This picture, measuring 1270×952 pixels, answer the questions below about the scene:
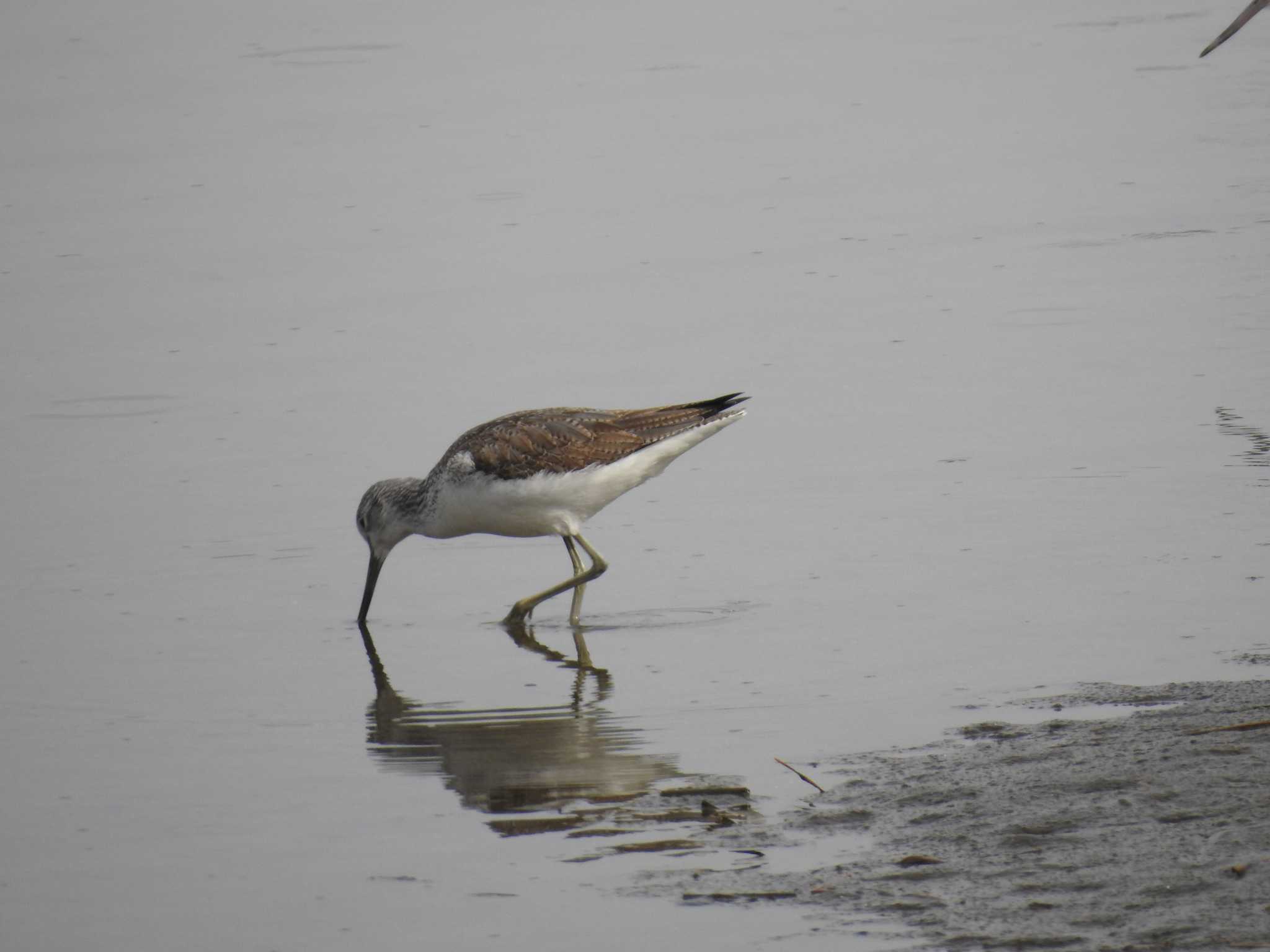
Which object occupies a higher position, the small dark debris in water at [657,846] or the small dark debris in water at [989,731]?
the small dark debris in water at [989,731]

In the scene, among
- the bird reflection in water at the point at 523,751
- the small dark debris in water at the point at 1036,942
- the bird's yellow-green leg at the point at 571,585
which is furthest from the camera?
the bird's yellow-green leg at the point at 571,585

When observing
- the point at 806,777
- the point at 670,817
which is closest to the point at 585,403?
the point at 670,817

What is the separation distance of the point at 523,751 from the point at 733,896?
5.54 ft

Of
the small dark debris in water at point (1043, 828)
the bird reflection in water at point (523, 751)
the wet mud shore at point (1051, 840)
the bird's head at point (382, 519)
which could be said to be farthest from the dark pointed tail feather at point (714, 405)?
the small dark debris in water at point (1043, 828)

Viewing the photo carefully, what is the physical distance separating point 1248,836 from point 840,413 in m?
5.83

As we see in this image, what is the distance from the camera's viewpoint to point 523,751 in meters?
6.43

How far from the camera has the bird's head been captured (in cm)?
853

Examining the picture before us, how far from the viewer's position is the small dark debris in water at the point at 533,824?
5.62m

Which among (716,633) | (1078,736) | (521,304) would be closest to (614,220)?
(521,304)

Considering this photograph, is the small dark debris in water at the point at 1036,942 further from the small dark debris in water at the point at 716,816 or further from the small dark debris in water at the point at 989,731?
the small dark debris in water at the point at 989,731

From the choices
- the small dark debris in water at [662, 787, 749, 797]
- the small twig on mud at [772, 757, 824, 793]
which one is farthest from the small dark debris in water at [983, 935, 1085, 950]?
the small dark debris in water at [662, 787, 749, 797]

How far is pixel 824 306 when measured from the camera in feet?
40.3

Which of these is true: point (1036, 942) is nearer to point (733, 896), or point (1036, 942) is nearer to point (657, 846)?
point (733, 896)

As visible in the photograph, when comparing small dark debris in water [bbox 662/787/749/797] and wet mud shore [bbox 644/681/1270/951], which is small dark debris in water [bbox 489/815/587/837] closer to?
small dark debris in water [bbox 662/787/749/797]
